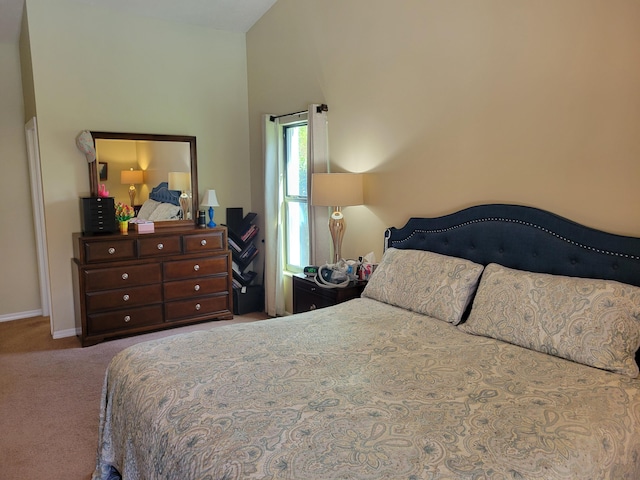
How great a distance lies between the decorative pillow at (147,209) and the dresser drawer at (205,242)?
48cm

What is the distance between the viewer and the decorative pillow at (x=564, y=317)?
1892mm

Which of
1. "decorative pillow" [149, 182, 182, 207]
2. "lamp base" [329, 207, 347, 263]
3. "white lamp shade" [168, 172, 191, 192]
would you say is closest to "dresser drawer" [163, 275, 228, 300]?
"decorative pillow" [149, 182, 182, 207]

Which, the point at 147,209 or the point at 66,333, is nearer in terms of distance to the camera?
the point at 66,333

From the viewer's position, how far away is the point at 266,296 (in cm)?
477

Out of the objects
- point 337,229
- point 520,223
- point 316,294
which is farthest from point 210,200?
point 520,223

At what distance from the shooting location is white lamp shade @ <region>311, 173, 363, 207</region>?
11.5 feet

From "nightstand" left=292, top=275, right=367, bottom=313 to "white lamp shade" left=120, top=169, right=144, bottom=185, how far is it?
1.94 meters

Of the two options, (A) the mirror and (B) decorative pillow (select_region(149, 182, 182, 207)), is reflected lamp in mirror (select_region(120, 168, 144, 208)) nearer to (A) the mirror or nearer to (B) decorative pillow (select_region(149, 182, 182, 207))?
(A) the mirror

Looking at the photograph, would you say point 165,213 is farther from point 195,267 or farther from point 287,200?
point 287,200

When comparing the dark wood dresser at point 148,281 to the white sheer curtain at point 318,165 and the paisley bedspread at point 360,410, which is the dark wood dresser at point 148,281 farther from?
the paisley bedspread at point 360,410

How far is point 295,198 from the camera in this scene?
4625 mm

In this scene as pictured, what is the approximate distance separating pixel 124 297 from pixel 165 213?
36.6 inches

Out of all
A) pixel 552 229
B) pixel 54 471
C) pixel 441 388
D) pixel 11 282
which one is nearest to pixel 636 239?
pixel 552 229

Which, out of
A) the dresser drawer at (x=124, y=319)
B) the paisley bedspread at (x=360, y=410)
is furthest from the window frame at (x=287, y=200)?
the paisley bedspread at (x=360, y=410)
